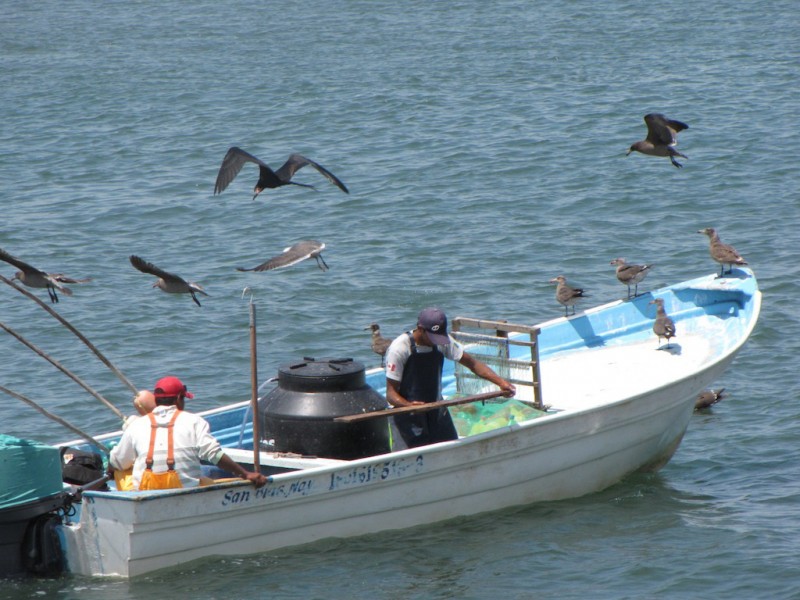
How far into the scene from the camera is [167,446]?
8.88 meters

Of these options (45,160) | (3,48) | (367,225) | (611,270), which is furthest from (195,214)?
(3,48)

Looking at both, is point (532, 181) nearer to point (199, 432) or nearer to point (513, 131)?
point (513, 131)

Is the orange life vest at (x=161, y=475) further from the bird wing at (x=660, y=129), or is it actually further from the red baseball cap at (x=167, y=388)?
the bird wing at (x=660, y=129)

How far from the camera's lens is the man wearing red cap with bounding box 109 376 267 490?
880 centimetres

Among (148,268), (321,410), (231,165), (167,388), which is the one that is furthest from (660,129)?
(167,388)

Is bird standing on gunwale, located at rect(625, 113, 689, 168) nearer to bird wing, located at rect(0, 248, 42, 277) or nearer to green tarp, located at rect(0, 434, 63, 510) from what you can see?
bird wing, located at rect(0, 248, 42, 277)

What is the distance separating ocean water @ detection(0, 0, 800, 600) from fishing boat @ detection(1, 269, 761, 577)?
18cm

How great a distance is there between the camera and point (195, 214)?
21.5 meters

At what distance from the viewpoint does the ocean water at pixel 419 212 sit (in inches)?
389

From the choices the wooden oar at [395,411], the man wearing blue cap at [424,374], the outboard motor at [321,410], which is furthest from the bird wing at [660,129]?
the outboard motor at [321,410]

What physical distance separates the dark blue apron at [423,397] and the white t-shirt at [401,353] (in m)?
0.03

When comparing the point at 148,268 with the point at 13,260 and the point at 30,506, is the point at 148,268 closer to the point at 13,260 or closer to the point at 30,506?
the point at 13,260

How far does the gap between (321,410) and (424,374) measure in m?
0.78

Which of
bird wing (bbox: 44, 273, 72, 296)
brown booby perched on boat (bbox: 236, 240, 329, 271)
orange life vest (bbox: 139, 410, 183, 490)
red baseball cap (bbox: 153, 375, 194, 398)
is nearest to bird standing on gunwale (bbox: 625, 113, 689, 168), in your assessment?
brown booby perched on boat (bbox: 236, 240, 329, 271)
